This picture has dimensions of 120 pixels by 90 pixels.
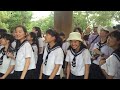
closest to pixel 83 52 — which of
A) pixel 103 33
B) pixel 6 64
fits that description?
pixel 103 33

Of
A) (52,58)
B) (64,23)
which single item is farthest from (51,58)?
(64,23)

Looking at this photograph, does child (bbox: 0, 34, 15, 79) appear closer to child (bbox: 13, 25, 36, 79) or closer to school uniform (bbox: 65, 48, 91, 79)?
child (bbox: 13, 25, 36, 79)

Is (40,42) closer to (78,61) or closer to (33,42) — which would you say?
(33,42)

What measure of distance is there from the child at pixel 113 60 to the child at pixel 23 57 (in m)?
0.83

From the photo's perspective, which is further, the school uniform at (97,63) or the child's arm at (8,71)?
the school uniform at (97,63)

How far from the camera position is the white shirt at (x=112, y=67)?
257 centimetres

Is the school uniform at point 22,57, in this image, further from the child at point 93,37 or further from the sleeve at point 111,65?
the child at point 93,37

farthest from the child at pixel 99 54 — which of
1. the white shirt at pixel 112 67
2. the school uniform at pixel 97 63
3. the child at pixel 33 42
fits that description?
the child at pixel 33 42

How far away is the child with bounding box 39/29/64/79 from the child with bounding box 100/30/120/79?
497 mm

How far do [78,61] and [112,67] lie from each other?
388 mm

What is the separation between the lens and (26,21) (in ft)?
11.1
